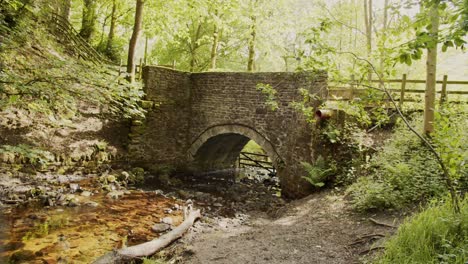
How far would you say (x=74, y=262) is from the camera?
4805 mm

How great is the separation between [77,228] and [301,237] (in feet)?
14.3

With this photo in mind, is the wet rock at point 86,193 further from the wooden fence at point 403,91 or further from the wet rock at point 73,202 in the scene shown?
the wooden fence at point 403,91

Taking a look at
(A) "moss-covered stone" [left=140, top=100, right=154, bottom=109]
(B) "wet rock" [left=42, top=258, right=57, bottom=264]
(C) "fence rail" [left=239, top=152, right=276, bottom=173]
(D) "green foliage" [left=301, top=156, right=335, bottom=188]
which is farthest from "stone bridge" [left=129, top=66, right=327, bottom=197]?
(B) "wet rock" [left=42, top=258, right=57, bottom=264]

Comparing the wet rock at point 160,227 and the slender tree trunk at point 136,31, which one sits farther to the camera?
the slender tree trunk at point 136,31

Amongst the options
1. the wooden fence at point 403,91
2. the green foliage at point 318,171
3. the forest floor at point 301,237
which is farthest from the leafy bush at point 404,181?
the wooden fence at point 403,91

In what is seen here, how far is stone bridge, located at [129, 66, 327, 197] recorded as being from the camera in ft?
30.3

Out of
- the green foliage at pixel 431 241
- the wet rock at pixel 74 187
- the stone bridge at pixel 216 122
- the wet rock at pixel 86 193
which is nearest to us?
the green foliage at pixel 431 241

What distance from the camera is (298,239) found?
505cm

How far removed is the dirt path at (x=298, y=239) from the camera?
4.35 meters

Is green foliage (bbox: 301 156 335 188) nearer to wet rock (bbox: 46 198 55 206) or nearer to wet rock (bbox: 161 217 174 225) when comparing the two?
wet rock (bbox: 161 217 174 225)

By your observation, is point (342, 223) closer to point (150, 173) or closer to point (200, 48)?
point (150, 173)

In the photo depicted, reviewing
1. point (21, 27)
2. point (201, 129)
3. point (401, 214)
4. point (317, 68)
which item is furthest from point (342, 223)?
point (201, 129)

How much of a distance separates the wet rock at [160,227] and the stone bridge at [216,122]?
3944mm

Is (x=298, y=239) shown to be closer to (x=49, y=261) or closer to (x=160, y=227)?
(x=160, y=227)
